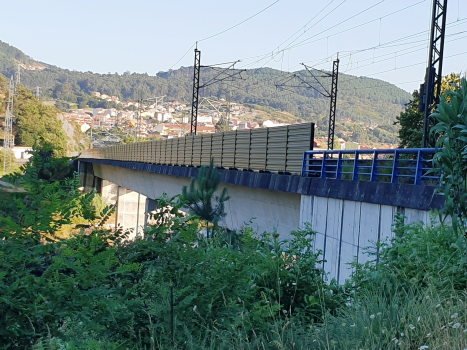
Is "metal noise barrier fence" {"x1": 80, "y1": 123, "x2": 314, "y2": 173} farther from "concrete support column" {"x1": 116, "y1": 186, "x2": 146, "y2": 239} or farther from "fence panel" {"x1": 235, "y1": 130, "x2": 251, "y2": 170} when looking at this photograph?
"concrete support column" {"x1": 116, "y1": 186, "x2": 146, "y2": 239}

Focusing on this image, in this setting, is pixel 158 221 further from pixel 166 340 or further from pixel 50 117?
pixel 50 117

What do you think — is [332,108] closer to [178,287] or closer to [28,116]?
[178,287]

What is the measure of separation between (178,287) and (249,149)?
13435 millimetres

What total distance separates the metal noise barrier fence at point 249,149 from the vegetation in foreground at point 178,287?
28.9 feet

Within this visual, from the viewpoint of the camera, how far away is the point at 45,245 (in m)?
5.83

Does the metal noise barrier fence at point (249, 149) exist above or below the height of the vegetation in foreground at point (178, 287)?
above

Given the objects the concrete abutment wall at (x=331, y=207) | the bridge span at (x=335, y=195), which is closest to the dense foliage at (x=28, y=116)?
the bridge span at (x=335, y=195)

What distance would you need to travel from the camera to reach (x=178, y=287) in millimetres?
6457

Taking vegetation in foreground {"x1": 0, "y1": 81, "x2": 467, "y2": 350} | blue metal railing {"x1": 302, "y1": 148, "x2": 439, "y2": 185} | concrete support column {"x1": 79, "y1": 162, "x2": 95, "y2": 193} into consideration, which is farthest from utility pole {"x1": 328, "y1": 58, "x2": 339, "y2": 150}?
concrete support column {"x1": 79, "y1": 162, "x2": 95, "y2": 193}

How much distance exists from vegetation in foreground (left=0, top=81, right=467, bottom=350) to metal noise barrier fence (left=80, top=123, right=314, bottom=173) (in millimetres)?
8809

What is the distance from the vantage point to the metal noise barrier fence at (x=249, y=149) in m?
16.4

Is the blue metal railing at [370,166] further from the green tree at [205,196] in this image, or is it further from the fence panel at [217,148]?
the fence panel at [217,148]

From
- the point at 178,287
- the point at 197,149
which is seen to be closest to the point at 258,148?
the point at 197,149

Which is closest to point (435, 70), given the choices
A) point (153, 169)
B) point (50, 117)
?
point (153, 169)
